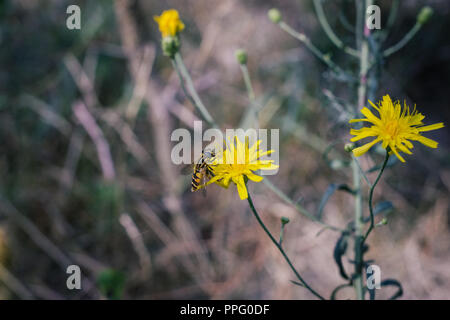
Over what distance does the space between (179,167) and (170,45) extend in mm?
1919

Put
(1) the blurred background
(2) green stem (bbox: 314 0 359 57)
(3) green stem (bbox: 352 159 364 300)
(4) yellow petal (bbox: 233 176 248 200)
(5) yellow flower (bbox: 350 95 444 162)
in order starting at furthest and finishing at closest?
1. (1) the blurred background
2. (2) green stem (bbox: 314 0 359 57)
3. (3) green stem (bbox: 352 159 364 300)
4. (4) yellow petal (bbox: 233 176 248 200)
5. (5) yellow flower (bbox: 350 95 444 162)

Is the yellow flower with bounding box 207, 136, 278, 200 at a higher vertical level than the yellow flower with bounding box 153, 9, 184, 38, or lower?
lower

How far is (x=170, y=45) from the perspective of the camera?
1739 millimetres

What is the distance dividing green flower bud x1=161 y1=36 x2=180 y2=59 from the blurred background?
55.3 inches

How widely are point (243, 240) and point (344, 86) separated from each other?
190cm

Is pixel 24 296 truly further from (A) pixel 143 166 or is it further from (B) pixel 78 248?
(A) pixel 143 166

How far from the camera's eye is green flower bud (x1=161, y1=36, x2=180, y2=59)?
5.68 feet

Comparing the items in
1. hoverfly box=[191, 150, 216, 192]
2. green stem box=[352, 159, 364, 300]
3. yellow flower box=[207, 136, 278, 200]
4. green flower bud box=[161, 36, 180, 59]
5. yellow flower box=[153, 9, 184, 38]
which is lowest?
green stem box=[352, 159, 364, 300]

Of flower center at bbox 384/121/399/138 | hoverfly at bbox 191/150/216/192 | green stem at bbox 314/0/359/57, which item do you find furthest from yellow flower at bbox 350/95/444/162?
hoverfly at bbox 191/150/216/192

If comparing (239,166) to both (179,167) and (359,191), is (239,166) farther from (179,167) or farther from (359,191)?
(179,167)

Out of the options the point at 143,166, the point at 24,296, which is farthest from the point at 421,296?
the point at 24,296

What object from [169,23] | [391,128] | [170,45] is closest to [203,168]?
[170,45]

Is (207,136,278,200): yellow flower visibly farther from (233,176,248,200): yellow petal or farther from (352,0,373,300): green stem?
(352,0,373,300): green stem

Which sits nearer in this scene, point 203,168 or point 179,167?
point 203,168
